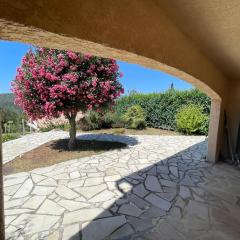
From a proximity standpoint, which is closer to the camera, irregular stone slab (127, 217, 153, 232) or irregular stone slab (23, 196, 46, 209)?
irregular stone slab (127, 217, 153, 232)

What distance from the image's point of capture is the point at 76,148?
7.80 metres

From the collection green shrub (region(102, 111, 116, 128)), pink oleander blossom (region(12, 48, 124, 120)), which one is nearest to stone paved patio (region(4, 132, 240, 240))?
pink oleander blossom (region(12, 48, 124, 120))

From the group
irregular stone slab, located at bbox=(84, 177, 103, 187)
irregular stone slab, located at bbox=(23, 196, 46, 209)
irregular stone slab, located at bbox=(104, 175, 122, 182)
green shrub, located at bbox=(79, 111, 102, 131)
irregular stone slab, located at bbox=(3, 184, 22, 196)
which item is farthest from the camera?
green shrub, located at bbox=(79, 111, 102, 131)

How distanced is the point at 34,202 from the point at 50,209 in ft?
1.40

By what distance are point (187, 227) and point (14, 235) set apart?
2.50m

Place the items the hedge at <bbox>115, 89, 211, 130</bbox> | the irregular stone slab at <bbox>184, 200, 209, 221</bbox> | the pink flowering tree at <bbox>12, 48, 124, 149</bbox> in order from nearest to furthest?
the irregular stone slab at <bbox>184, 200, 209, 221</bbox>, the pink flowering tree at <bbox>12, 48, 124, 149</bbox>, the hedge at <bbox>115, 89, 211, 130</bbox>

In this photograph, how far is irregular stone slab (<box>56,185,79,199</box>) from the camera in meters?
4.07

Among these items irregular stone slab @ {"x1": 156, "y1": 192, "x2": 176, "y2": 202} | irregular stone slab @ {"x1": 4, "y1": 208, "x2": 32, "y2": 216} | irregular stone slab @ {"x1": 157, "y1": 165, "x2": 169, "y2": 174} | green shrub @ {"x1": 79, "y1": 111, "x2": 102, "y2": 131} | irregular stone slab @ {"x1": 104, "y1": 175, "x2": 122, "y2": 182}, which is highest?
green shrub @ {"x1": 79, "y1": 111, "x2": 102, "y2": 131}

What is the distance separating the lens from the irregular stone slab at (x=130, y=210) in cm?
353

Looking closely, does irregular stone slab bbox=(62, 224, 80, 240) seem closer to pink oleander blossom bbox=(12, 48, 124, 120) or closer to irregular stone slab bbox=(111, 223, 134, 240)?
irregular stone slab bbox=(111, 223, 134, 240)

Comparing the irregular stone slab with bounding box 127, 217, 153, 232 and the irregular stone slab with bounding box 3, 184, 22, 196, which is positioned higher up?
the irregular stone slab with bounding box 3, 184, 22, 196

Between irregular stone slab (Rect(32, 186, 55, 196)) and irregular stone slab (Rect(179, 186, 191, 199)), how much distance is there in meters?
2.64

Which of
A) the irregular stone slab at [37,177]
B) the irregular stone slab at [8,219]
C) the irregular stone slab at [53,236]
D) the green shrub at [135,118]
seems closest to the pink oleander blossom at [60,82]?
the irregular stone slab at [37,177]

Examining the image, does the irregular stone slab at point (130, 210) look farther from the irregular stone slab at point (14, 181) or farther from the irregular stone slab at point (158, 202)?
the irregular stone slab at point (14, 181)
